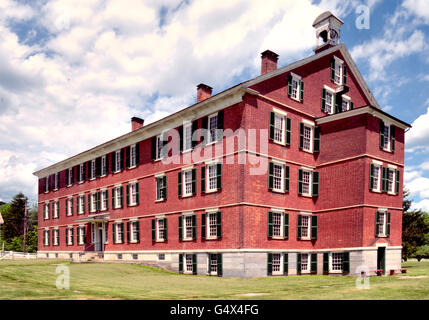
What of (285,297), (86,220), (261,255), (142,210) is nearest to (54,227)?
(86,220)

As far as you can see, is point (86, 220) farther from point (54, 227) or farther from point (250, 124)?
point (250, 124)

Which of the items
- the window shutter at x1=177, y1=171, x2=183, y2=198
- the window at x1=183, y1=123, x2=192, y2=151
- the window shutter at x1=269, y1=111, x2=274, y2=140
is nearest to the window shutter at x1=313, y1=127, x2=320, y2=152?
the window shutter at x1=269, y1=111, x2=274, y2=140

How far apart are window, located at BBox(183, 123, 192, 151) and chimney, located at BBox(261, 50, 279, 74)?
6580 millimetres

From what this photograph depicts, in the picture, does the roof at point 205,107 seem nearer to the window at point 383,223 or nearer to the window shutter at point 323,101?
the window shutter at point 323,101

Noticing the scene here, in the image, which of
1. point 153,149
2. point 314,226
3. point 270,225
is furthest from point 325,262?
point 153,149

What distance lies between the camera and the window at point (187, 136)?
29547 mm

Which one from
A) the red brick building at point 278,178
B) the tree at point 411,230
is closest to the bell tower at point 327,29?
the red brick building at point 278,178

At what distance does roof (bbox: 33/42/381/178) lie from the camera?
1028 inches

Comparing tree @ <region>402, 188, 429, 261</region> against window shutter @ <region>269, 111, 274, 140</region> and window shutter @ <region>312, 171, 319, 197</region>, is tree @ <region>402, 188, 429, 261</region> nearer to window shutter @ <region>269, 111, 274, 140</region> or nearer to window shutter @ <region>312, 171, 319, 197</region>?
window shutter @ <region>312, 171, 319, 197</region>

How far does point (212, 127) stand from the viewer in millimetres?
27734

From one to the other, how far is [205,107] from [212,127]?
4.87ft

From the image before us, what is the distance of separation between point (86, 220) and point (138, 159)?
878cm

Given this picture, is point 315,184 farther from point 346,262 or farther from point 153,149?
point 153,149

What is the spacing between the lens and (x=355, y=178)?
27.2 metres
